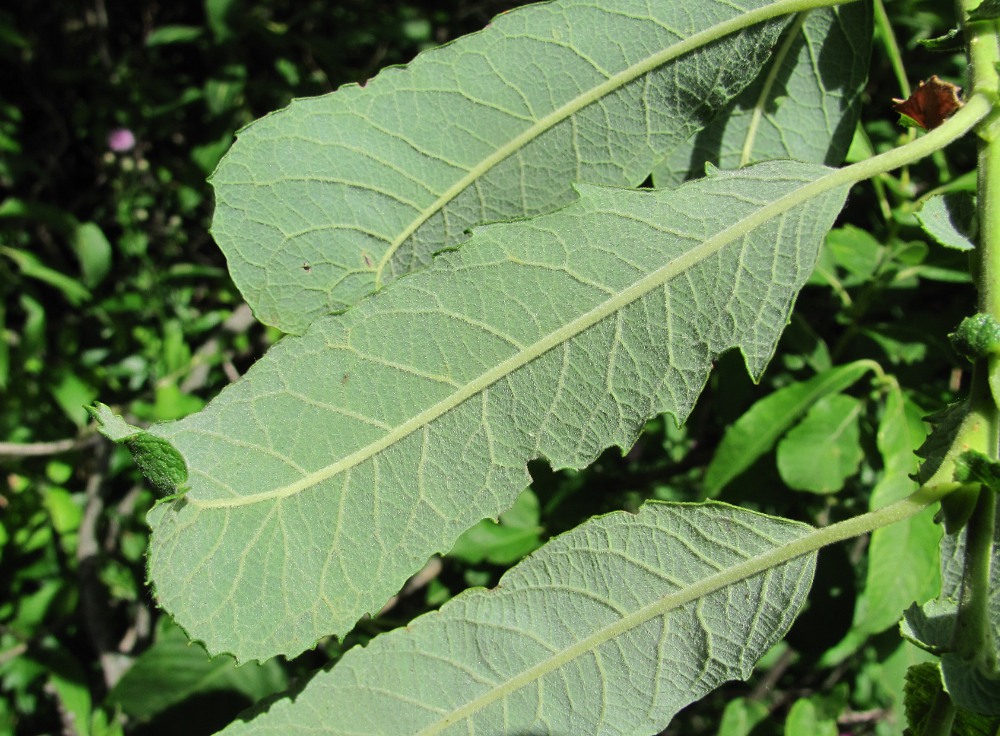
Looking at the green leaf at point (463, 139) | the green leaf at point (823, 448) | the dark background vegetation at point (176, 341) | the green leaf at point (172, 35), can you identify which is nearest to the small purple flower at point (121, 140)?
the dark background vegetation at point (176, 341)

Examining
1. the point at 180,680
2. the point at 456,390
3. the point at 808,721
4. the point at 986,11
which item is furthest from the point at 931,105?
the point at 180,680

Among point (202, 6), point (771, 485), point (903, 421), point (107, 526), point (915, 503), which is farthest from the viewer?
point (202, 6)

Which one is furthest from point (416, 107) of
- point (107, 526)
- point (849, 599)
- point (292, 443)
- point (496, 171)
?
point (107, 526)

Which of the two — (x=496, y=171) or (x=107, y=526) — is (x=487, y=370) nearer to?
(x=496, y=171)

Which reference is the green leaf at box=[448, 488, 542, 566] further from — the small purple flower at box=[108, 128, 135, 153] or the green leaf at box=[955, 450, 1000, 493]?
the small purple flower at box=[108, 128, 135, 153]

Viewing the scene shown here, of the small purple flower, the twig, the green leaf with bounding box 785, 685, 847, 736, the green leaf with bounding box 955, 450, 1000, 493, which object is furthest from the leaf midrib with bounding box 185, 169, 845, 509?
the small purple flower

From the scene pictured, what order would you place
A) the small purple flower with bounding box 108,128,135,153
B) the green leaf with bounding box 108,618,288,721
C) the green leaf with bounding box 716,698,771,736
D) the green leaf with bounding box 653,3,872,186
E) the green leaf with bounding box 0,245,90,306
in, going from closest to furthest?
the green leaf with bounding box 653,3,872,186 < the green leaf with bounding box 108,618,288,721 < the green leaf with bounding box 716,698,771,736 < the green leaf with bounding box 0,245,90,306 < the small purple flower with bounding box 108,128,135,153
